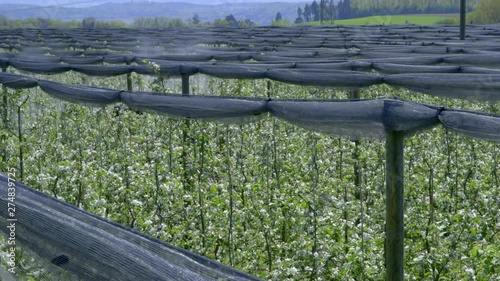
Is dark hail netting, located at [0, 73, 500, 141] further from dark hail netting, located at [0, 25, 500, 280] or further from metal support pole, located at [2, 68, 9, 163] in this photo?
metal support pole, located at [2, 68, 9, 163]

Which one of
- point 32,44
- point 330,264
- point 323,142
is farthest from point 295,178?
point 32,44

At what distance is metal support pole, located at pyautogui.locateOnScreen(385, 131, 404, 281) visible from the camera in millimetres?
3980

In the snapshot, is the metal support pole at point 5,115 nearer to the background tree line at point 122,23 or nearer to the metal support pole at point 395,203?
the metal support pole at point 395,203

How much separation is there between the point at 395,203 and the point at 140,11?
2645cm

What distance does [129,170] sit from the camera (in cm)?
605

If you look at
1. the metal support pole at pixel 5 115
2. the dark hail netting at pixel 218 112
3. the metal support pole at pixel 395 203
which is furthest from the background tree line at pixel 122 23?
the metal support pole at pixel 395 203

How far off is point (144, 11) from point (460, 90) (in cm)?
2407

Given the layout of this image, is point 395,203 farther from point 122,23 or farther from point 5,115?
point 122,23

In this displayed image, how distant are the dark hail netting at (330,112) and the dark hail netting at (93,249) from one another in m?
2.36

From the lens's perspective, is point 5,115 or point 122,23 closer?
point 5,115

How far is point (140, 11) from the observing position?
29.4 metres

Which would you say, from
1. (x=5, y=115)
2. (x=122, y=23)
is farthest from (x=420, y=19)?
(x=5, y=115)

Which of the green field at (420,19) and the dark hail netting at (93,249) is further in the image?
the green field at (420,19)

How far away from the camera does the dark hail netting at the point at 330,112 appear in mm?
3791
